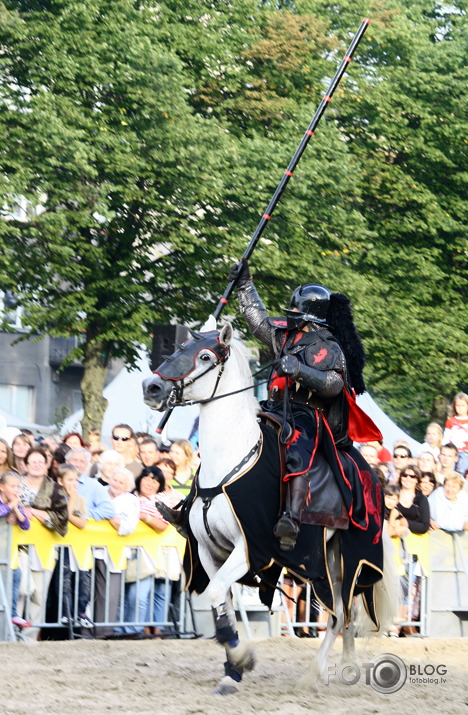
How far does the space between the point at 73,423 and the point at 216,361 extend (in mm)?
14363

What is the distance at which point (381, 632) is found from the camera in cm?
866

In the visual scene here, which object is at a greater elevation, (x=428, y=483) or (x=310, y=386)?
(x=428, y=483)

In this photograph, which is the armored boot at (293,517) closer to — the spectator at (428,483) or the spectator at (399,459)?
the spectator at (428,483)

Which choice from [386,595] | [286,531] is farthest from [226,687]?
[386,595]

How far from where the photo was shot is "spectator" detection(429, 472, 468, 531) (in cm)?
1216

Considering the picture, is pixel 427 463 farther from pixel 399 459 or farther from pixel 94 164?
pixel 94 164

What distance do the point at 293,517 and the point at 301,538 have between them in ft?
0.82

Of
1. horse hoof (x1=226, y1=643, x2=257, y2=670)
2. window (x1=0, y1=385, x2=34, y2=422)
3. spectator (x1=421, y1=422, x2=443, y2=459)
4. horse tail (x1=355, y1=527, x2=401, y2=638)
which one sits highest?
window (x1=0, y1=385, x2=34, y2=422)

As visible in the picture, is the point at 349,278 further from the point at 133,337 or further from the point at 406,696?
the point at 406,696

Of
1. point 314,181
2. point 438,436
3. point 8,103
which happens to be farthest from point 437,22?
point 438,436

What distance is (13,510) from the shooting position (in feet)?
31.0

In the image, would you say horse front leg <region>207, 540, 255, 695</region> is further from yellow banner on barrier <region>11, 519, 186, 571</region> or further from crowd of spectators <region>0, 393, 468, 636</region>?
yellow banner on barrier <region>11, 519, 186, 571</region>

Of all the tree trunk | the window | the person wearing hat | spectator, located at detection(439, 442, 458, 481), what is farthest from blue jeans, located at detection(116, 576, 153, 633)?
the window

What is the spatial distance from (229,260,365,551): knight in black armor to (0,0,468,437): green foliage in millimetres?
12240
